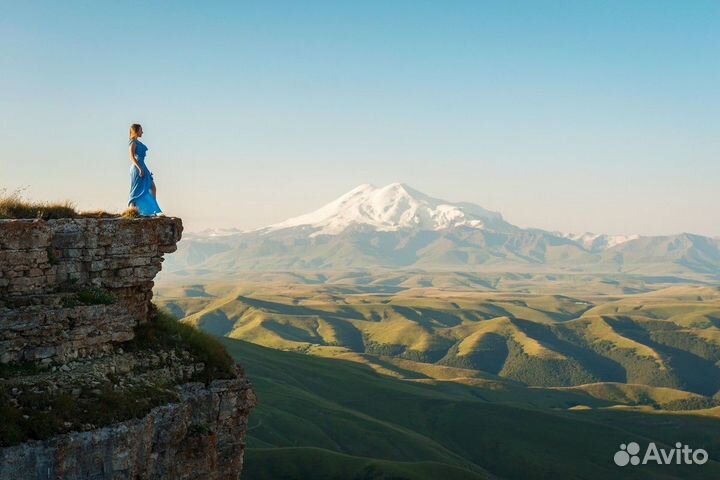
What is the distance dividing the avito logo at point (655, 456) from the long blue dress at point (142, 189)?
15804 cm

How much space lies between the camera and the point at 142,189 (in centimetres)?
2194

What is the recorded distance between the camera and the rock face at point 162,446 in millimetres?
14820

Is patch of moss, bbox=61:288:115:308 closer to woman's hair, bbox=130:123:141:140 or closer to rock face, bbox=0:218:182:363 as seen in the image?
rock face, bbox=0:218:182:363

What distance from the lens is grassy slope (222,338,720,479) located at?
109m

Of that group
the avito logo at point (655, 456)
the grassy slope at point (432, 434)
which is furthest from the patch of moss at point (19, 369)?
the avito logo at point (655, 456)

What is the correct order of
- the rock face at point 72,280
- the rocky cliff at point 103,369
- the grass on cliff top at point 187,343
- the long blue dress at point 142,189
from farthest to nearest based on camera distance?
the long blue dress at point 142,189 < the grass on cliff top at point 187,343 < the rock face at point 72,280 < the rocky cliff at point 103,369

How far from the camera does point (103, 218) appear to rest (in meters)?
19.5

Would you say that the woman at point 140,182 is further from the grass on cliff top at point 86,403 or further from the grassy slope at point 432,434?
the grassy slope at point 432,434

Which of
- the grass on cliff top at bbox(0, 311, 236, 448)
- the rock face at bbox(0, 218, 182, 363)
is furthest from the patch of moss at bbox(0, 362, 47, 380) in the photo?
the rock face at bbox(0, 218, 182, 363)

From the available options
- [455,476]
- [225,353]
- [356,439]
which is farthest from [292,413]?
[225,353]

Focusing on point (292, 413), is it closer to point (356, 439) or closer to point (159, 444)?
point (356, 439)

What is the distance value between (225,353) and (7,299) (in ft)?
23.9

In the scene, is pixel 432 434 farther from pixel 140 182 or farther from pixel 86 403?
pixel 86 403

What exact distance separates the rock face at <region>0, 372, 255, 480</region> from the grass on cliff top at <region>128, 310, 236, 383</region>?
1.58 ft
